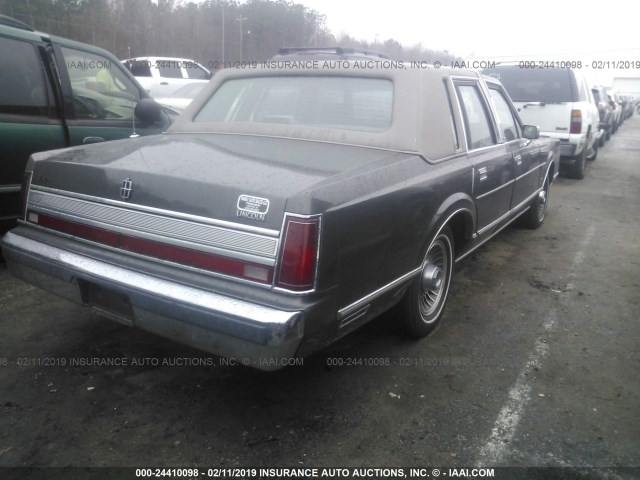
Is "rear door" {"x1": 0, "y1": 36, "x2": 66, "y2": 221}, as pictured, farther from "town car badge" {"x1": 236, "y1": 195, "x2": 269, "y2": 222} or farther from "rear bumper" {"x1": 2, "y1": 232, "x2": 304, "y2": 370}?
"town car badge" {"x1": 236, "y1": 195, "x2": 269, "y2": 222}

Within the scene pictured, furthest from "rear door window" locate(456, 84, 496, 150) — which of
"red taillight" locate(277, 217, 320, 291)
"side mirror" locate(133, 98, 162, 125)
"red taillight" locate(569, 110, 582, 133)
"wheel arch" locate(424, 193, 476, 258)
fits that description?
"red taillight" locate(569, 110, 582, 133)

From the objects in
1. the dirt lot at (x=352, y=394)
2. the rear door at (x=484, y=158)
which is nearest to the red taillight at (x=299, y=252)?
the dirt lot at (x=352, y=394)

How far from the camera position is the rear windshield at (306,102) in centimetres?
331

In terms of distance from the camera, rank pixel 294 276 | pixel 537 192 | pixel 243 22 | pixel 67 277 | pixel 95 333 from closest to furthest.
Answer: pixel 294 276 < pixel 67 277 < pixel 95 333 < pixel 537 192 < pixel 243 22

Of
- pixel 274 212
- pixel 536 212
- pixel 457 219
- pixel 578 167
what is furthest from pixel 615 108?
pixel 274 212

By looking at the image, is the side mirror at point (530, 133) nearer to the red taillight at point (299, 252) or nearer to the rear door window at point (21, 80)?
the red taillight at point (299, 252)

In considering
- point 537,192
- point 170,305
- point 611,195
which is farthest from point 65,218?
point 611,195

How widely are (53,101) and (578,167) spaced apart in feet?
28.5

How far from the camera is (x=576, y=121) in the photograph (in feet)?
28.4

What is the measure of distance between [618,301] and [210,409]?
3.29 meters

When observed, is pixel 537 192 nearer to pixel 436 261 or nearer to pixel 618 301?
pixel 618 301

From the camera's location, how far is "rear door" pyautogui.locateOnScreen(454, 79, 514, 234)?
3748 millimetres

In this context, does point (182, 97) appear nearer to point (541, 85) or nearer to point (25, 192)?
point (541, 85)

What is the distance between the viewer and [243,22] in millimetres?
33344
